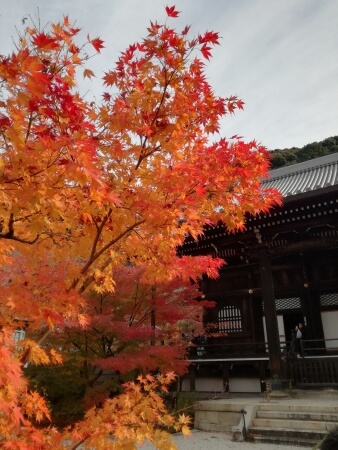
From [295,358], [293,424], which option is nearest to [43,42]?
[293,424]

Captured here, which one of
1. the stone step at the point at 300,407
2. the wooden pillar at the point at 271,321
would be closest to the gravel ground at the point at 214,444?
the stone step at the point at 300,407

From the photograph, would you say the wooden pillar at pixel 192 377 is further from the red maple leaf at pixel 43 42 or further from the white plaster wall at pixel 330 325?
the red maple leaf at pixel 43 42

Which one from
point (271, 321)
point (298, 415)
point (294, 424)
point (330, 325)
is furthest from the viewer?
point (330, 325)

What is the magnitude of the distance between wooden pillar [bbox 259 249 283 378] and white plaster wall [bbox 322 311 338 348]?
237 centimetres

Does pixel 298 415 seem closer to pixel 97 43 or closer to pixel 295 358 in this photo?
pixel 295 358

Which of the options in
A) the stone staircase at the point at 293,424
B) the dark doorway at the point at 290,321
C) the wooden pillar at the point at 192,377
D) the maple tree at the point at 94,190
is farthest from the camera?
the dark doorway at the point at 290,321

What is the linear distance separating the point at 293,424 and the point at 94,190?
705 cm

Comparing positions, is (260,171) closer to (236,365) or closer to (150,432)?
(150,432)

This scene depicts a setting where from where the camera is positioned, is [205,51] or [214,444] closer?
[205,51]

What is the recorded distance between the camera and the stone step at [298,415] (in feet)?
23.6

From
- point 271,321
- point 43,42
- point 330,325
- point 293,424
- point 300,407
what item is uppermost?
point 43,42

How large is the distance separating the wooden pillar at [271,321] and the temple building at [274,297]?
0.02m

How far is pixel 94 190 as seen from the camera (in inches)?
108

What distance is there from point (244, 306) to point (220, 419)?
4.20 meters
